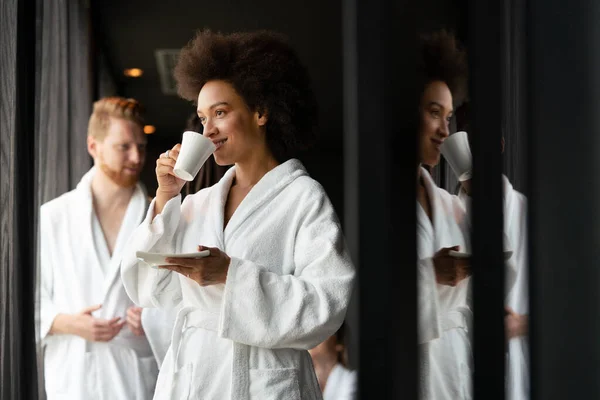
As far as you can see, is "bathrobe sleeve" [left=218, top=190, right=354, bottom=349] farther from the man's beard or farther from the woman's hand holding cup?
the man's beard

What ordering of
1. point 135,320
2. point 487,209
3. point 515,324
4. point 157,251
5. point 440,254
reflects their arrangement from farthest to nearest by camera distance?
point 135,320 → point 157,251 → point 440,254 → point 515,324 → point 487,209

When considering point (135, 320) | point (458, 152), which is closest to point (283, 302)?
point (458, 152)

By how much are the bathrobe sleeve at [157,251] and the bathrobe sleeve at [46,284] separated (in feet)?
1.31

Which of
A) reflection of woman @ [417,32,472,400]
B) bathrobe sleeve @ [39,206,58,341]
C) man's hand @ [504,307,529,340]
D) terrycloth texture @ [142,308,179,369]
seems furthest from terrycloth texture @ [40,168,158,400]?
man's hand @ [504,307,529,340]

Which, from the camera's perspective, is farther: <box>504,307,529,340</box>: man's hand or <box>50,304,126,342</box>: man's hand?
<box>50,304,126,342</box>: man's hand

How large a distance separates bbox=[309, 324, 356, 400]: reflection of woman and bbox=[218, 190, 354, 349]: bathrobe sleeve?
0.73ft

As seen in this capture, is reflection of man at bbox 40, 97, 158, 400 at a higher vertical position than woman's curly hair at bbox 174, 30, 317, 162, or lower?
lower

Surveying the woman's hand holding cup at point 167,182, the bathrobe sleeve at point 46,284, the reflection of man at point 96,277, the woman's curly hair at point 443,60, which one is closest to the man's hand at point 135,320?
the reflection of man at point 96,277

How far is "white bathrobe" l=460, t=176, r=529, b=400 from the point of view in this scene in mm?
1046

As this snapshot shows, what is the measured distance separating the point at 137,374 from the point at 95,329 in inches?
6.1

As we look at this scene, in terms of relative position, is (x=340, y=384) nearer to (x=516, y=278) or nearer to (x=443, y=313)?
(x=443, y=313)

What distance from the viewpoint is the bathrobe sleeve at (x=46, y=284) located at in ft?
5.43

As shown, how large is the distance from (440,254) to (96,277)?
31.3 inches

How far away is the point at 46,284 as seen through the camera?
1.66m
